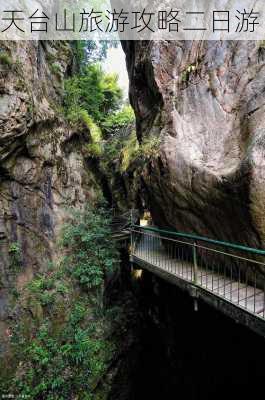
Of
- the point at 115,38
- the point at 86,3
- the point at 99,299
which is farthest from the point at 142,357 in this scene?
the point at 115,38

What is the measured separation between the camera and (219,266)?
5410 mm

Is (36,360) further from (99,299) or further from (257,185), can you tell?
(257,185)

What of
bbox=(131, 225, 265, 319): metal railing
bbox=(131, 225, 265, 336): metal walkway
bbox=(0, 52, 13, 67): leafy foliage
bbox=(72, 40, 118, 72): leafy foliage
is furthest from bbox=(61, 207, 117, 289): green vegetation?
bbox=(72, 40, 118, 72): leafy foliage

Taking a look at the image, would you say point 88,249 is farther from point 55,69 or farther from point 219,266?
point 55,69

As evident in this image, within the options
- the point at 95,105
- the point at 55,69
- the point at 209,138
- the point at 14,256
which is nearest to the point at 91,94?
the point at 95,105

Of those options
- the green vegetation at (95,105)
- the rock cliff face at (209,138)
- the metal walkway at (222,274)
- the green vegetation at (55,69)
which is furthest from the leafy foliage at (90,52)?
the metal walkway at (222,274)

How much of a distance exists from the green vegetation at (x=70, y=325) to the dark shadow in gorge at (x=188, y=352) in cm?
221

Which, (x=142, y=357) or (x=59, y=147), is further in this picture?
(x=142, y=357)

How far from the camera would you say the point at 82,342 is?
675cm

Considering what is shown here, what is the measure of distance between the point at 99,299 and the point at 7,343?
112 inches

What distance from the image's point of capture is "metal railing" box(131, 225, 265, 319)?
13.1 ft

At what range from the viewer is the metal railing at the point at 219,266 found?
4008 millimetres

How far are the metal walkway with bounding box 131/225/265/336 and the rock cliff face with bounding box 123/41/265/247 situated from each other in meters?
0.48

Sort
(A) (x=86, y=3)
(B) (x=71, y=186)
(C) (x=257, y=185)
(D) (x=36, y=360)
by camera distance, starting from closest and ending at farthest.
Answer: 1. (C) (x=257, y=185)
2. (D) (x=36, y=360)
3. (B) (x=71, y=186)
4. (A) (x=86, y=3)
